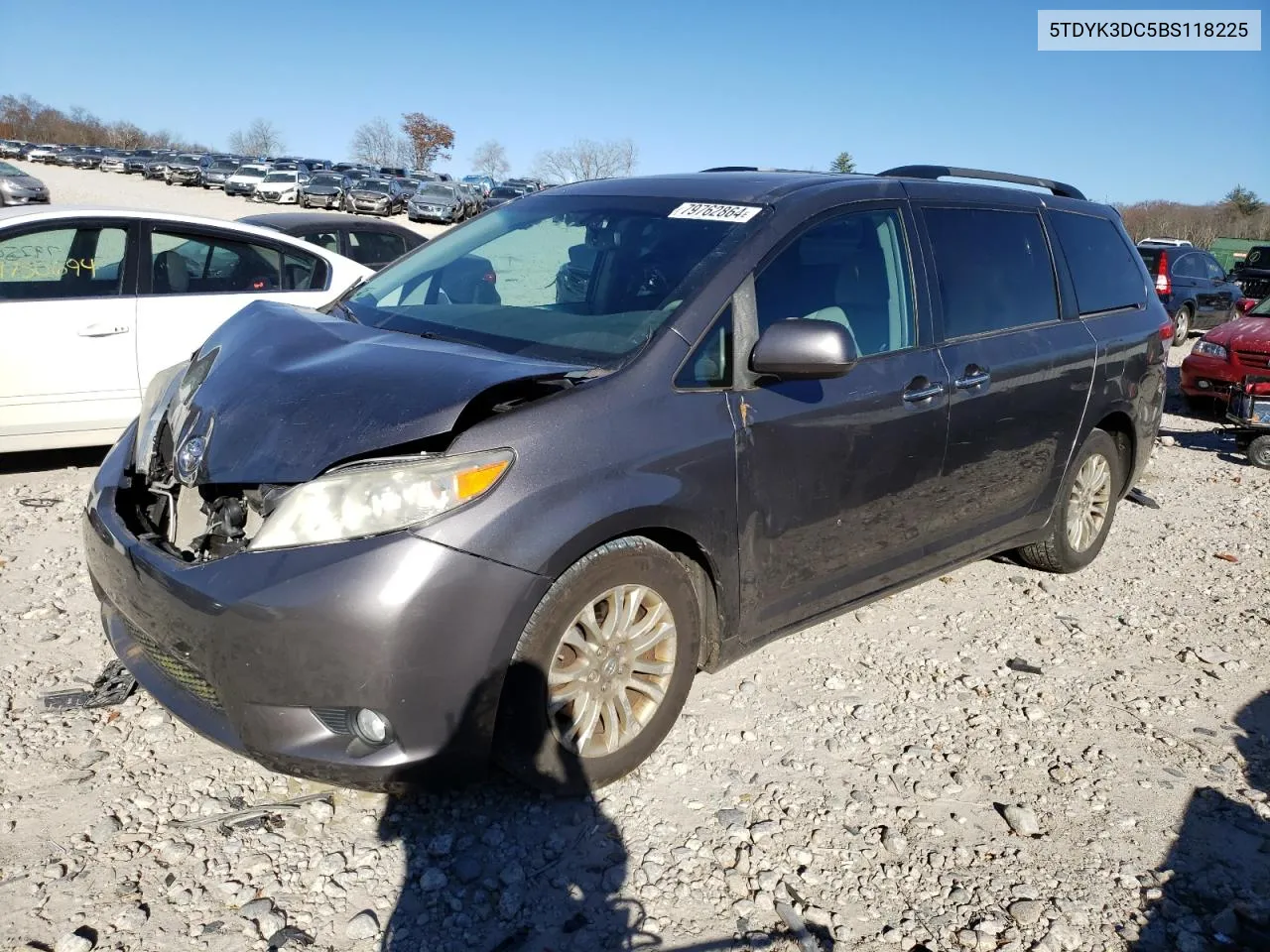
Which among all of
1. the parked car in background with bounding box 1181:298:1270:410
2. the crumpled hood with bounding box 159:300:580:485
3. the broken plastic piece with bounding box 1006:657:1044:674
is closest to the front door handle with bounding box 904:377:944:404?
the broken plastic piece with bounding box 1006:657:1044:674

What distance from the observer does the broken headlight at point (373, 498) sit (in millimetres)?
2531

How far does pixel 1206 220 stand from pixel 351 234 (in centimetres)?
4858

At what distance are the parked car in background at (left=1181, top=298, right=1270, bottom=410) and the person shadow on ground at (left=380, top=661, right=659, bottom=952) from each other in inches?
344

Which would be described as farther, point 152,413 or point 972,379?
point 972,379

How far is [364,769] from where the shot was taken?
102 inches

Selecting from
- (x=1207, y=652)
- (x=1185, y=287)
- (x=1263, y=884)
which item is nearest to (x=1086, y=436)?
(x=1207, y=652)

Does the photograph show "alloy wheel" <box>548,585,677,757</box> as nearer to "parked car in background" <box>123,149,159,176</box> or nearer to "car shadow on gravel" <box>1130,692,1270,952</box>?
"car shadow on gravel" <box>1130,692,1270,952</box>

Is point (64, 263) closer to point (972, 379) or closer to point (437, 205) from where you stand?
point (972, 379)

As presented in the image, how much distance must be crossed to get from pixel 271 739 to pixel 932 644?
2835mm

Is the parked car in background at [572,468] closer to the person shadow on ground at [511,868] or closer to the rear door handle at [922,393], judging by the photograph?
the rear door handle at [922,393]

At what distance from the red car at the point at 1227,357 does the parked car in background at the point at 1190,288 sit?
17.3ft

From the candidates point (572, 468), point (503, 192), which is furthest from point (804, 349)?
point (503, 192)

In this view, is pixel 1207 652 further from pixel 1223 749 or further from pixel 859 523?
pixel 859 523

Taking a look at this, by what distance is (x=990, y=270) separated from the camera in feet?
14.0
